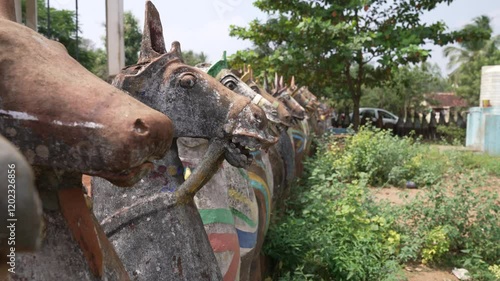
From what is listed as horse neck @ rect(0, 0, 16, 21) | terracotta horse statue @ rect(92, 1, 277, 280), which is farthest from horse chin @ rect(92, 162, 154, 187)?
terracotta horse statue @ rect(92, 1, 277, 280)

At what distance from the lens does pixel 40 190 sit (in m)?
1.05

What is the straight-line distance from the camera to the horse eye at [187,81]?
1965mm

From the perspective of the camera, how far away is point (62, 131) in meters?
0.96

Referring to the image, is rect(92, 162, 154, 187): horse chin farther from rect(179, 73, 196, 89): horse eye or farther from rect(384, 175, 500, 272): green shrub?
rect(384, 175, 500, 272): green shrub

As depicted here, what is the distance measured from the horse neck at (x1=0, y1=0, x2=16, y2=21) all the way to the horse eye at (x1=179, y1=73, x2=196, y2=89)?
2.74ft

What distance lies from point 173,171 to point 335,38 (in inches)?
425

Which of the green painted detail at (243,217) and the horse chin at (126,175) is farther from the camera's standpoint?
the green painted detail at (243,217)

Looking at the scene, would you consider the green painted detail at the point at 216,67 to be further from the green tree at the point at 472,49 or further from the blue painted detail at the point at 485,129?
the green tree at the point at 472,49

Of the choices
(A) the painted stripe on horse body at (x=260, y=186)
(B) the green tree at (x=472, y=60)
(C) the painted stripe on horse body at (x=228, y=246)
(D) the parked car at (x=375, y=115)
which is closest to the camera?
(C) the painted stripe on horse body at (x=228, y=246)

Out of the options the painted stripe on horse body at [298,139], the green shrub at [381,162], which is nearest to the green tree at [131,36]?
the green shrub at [381,162]

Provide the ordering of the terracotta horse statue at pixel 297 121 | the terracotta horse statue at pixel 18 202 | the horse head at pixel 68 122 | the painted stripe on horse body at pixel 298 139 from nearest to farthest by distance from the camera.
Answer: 1. the terracotta horse statue at pixel 18 202
2. the horse head at pixel 68 122
3. the terracotta horse statue at pixel 297 121
4. the painted stripe on horse body at pixel 298 139

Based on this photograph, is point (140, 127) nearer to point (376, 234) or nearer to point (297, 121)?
point (376, 234)

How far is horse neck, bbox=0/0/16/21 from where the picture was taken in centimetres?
115

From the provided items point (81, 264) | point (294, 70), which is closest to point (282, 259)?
point (81, 264)
